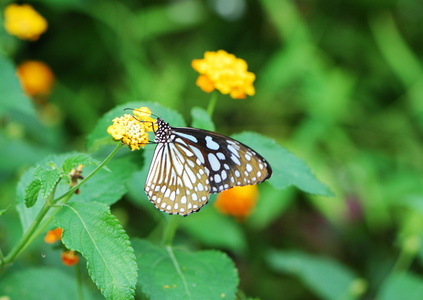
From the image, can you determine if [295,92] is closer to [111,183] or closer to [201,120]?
[201,120]

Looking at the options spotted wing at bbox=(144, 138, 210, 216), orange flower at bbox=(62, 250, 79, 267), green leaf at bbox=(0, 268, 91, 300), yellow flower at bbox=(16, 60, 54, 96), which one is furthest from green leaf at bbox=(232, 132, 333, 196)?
yellow flower at bbox=(16, 60, 54, 96)

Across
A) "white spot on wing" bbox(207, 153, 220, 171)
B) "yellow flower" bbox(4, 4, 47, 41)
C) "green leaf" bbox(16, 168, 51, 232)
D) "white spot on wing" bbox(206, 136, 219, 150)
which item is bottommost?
"green leaf" bbox(16, 168, 51, 232)

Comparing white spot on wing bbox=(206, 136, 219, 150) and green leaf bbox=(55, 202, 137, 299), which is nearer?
green leaf bbox=(55, 202, 137, 299)

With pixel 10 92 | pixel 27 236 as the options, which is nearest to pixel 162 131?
pixel 27 236

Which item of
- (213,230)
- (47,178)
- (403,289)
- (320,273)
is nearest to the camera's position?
(47,178)

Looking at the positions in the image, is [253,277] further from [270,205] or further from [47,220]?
[47,220]

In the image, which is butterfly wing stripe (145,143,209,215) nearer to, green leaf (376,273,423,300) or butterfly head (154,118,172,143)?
butterfly head (154,118,172,143)

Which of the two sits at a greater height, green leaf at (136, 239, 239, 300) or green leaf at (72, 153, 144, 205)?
green leaf at (72, 153, 144, 205)
